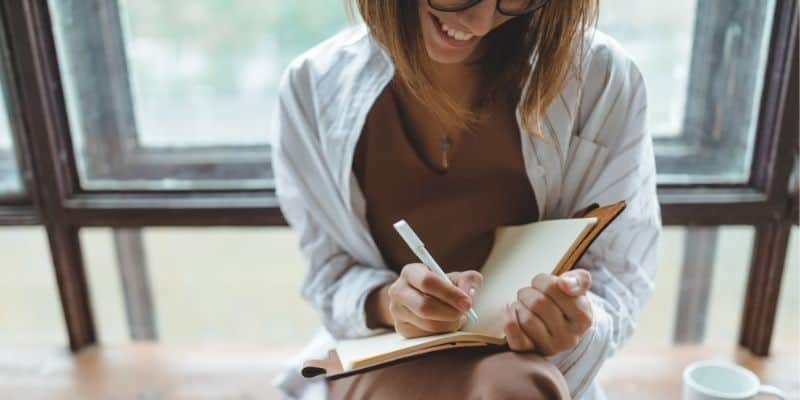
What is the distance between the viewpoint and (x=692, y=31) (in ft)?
3.59

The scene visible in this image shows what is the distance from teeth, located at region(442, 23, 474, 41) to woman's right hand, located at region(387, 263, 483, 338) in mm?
Answer: 226

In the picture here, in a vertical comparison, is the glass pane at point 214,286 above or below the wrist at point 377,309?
below

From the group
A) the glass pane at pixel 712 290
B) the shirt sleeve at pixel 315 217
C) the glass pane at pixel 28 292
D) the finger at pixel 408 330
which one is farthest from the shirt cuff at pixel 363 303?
the glass pane at pixel 28 292

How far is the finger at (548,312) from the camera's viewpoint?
69 cm

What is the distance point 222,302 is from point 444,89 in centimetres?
74

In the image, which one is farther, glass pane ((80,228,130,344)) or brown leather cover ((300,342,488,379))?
glass pane ((80,228,130,344))

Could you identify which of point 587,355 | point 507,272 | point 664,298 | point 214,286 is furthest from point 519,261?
point 214,286

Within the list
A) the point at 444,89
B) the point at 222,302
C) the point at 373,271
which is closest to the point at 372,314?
the point at 373,271

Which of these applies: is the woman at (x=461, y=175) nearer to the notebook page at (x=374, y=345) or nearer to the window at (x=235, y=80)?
the notebook page at (x=374, y=345)

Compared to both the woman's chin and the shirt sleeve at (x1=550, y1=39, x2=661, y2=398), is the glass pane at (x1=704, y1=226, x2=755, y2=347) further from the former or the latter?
the woman's chin

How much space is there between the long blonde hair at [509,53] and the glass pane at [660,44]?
0.35m

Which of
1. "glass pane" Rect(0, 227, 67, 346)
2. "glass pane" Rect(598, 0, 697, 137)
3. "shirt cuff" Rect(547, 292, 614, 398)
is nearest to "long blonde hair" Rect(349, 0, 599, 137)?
"shirt cuff" Rect(547, 292, 614, 398)

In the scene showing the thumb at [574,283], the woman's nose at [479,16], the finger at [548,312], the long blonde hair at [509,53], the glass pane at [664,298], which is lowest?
the glass pane at [664,298]

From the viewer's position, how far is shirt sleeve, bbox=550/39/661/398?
83cm
